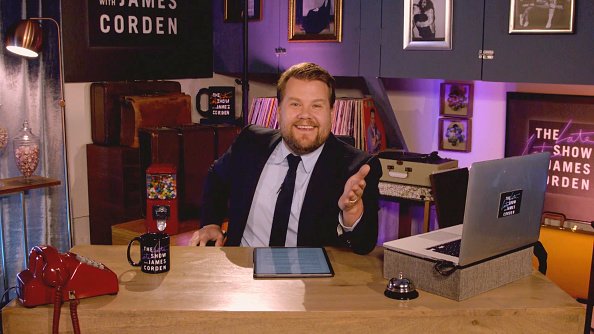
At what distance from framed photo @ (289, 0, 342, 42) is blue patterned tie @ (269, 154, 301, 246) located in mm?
1723

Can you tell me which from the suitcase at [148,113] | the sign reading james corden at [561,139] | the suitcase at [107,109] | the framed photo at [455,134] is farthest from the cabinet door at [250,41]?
the sign reading james corden at [561,139]

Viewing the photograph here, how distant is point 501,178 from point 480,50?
183 centimetres

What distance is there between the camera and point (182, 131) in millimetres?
4086

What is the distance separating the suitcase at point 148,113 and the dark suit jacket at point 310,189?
127 cm

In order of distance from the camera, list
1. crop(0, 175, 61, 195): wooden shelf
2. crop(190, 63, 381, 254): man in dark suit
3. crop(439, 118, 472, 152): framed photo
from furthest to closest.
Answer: crop(439, 118, 472, 152): framed photo, crop(0, 175, 61, 195): wooden shelf, crop(190, 63, 381, 254): man in dark suit

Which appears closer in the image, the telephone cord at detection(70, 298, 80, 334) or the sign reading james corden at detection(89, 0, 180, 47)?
the telephone cord at detection(70, 298, 80, 334)

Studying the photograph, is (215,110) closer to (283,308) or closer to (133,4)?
(133,4)

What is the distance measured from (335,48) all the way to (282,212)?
1809mm

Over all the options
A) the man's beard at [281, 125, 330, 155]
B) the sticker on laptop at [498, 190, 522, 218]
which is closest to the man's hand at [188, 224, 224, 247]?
the man's beard at [281, 125, 330, 155]

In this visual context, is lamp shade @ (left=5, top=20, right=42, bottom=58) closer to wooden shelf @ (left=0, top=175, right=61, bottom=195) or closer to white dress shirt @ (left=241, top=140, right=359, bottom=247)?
wooden shelf @ (left=0, top=175, right=61, bottom=195)

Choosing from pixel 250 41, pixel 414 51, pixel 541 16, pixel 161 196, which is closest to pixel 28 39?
pixel 161 196

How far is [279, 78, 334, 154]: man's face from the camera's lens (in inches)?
106

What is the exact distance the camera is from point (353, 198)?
225 cm

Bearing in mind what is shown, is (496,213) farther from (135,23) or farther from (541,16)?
(135,23)
